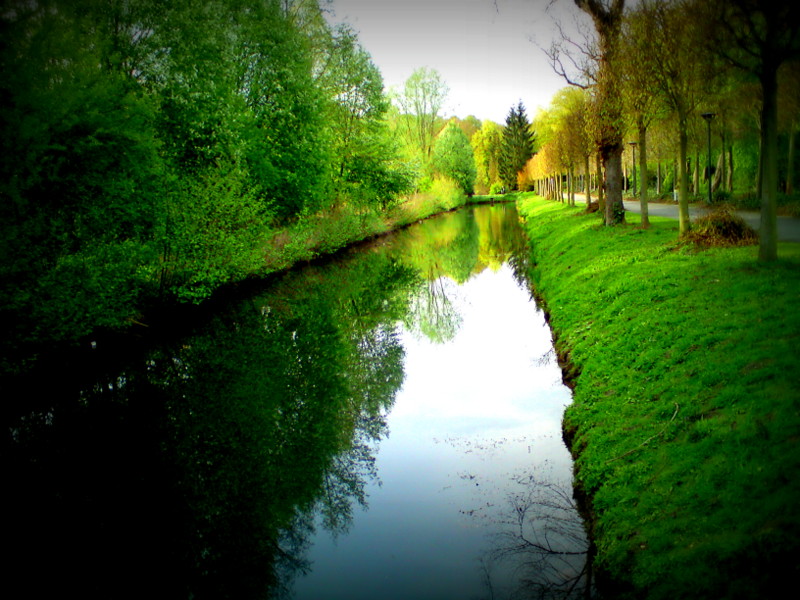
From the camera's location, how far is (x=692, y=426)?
7449 mm

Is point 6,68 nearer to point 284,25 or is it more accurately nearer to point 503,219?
point 284,25

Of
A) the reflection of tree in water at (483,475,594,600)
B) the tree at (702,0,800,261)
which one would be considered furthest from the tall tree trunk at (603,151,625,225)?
the reflection of tree in water at (483,475,594,600)

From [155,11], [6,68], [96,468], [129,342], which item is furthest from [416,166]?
[96,468]

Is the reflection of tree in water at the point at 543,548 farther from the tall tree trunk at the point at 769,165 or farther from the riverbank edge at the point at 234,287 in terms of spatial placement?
the riverbank edge at the point at 234,287

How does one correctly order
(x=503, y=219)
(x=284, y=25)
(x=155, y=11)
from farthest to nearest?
(x=503, y=219)
(x=284, y=25)
(x=155, y=11)

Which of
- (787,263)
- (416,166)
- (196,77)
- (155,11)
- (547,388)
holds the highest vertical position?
(155,11)

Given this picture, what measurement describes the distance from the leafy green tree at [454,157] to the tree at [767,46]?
231 ft

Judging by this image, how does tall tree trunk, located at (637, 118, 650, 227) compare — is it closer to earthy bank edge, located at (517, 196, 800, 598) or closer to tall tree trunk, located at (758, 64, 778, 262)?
earthy bank edge, located at (517, 196, 800, 598)

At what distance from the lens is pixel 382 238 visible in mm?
47250

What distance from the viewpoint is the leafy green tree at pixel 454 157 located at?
81.1 metres

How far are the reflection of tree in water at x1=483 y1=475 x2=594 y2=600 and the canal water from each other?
0.09 feet

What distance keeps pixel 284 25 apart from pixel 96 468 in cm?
2772

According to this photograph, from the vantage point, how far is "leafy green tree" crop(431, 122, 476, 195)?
8106 centimetres

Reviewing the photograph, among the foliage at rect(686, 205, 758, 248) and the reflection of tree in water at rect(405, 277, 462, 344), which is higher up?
the foliage at rect(686, 205, 758, 248)
